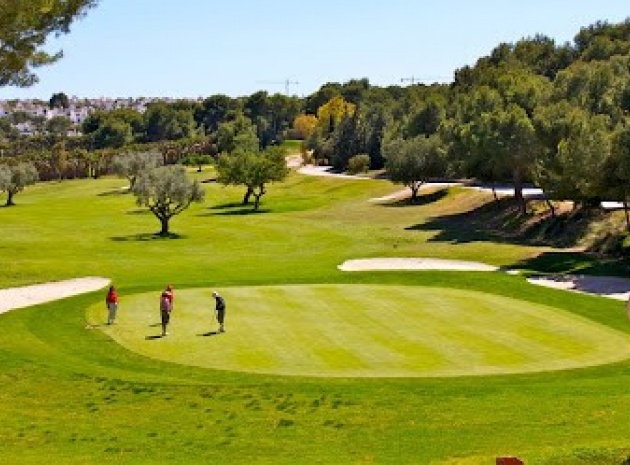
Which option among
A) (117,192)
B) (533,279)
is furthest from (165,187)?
(117,192)

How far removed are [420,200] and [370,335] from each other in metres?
68.8

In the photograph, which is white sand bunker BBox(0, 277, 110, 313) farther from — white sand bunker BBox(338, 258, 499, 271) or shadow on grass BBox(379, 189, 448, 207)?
shadow on grass BBox(379, 189, 448, 207)

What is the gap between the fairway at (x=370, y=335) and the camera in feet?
86.0

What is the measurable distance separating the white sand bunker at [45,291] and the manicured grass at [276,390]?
4.66ft

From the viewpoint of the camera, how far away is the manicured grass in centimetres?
1892

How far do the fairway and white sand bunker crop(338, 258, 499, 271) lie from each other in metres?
11.6

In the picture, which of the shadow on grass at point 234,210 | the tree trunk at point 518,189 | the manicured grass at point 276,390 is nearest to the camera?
the manicured grass at point 276,390

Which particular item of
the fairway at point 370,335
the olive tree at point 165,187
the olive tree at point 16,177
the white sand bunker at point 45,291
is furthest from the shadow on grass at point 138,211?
the fairway at point 370,335

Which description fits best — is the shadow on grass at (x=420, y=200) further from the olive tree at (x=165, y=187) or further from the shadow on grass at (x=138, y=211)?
the olive tree at (x=165, y=187)

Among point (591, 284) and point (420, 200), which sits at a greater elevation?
point (591, 284)

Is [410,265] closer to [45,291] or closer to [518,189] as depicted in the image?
[45,291]

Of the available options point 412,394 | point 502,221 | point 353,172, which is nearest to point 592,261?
point 502,221

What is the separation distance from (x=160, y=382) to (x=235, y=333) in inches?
240

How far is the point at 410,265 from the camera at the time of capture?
51.8m
